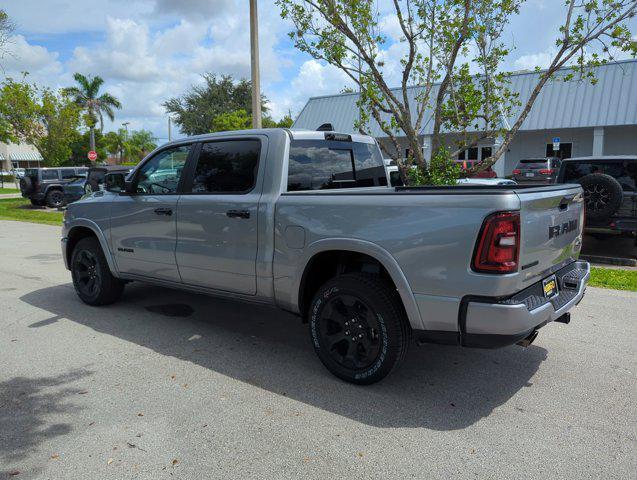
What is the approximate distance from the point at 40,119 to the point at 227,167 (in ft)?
108

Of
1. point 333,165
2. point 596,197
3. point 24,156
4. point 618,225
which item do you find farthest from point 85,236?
point 24,156

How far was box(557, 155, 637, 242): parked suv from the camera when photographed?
8.52 m

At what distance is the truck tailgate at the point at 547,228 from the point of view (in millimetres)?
3205

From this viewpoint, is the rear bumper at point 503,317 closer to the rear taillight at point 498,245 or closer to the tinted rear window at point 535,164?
the rear taillight at point 498,245

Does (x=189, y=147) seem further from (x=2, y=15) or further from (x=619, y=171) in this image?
(x=2, y=15)

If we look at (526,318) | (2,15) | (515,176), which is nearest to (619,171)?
(526,318)

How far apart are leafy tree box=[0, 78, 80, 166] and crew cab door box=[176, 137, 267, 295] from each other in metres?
31.3

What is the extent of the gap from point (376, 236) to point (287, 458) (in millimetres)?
1510

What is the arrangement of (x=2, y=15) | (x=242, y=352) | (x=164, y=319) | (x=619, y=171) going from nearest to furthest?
1. (x=242, y=352)
2. (x=164, y=319)
3. (x=619, y=171)
4. (x=2, y=15)

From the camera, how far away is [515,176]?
76.2ft

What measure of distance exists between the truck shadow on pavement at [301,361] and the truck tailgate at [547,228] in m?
0.97

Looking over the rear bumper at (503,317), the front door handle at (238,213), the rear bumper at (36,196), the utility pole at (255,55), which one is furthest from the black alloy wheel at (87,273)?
the rear bumper at (36,196)

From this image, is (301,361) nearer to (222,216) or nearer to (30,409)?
(222,216)

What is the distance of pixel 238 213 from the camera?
4328mm
